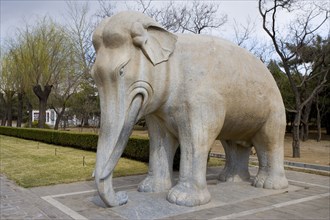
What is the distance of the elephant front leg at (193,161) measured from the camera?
519 centimetres

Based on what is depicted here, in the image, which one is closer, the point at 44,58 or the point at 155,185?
the point at 155,185

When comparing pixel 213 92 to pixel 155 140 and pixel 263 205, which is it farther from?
pixel 263 205

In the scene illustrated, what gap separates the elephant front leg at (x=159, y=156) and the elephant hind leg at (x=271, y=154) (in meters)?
1.61

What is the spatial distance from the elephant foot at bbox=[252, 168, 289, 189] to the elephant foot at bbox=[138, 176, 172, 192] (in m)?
1.74

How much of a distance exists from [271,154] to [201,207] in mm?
1972

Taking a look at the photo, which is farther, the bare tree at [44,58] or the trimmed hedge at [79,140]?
the bare tree at [44,58]

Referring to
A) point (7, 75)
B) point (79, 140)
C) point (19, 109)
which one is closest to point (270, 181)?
point (79, 140)

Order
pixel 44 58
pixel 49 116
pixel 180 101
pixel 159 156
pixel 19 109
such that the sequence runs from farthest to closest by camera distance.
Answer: pixel 49 116, pixel 19 109, pixel 44 58, pixel 159 156, pixel 180 101

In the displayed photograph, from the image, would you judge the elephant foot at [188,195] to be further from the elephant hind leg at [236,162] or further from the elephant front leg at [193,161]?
the elephant hind leg at [236,162]

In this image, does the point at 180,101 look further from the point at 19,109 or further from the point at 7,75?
the point at 19,109

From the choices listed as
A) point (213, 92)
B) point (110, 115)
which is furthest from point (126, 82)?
point (213, 92)

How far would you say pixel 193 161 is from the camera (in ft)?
17.2

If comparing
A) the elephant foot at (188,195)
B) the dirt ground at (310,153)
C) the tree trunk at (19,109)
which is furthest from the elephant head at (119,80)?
the tree trunk at (19,109)

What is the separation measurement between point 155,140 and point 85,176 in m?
3.39
